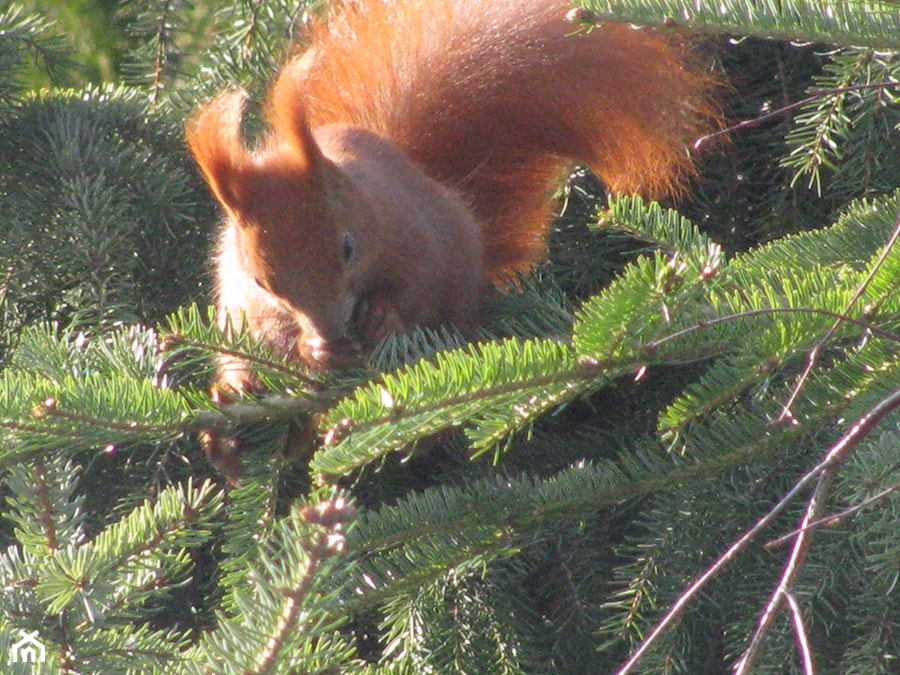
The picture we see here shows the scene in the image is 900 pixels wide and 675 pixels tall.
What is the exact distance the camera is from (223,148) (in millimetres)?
1302

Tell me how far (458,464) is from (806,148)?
53 cm

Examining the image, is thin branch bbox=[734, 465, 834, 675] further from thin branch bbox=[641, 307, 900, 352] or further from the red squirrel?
the red squirrel

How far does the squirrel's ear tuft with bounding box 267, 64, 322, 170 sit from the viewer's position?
4.42ft

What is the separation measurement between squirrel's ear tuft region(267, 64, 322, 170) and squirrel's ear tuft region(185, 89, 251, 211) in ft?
0.15

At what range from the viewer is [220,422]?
2.97ft

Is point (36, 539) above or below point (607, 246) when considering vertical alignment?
above

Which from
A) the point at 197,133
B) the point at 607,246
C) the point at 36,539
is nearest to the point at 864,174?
the point at 607,246

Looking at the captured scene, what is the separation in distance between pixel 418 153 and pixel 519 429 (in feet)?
3.21

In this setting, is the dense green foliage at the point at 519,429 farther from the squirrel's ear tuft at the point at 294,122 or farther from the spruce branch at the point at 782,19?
the squirrel's ear tuft at the point at 294,122

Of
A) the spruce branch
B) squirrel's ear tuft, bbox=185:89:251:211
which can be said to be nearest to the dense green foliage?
the spruce branch

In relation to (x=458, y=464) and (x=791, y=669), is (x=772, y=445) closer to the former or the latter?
(x=791, y=669)

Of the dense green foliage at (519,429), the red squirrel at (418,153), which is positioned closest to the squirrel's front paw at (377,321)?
the red squirrel at (418,153)

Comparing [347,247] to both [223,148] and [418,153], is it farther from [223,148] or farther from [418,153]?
[418,153]

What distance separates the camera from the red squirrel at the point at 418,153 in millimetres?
1330
